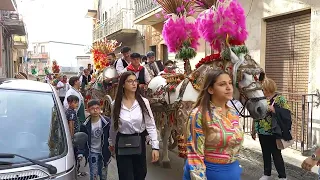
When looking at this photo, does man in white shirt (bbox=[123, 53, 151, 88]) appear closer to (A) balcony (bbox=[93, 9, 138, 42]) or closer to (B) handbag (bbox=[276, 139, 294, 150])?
(B) handbag (bbox=[276, 139, 294, 150])

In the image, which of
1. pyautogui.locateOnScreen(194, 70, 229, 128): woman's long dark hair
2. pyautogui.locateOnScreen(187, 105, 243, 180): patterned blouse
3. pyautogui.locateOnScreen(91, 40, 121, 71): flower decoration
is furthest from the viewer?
pyautogui.locateOnScreen(91, 40, 121, 71): flower decoration

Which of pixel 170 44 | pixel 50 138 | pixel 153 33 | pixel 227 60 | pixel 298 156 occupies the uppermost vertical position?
pixel 153 33

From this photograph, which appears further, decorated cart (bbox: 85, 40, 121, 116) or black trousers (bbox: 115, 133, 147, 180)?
decorated cart (bbox: 85, 40, 121, 116)

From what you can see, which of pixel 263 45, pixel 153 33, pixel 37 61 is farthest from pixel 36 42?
pixel 263 45

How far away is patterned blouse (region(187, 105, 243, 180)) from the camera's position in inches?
103

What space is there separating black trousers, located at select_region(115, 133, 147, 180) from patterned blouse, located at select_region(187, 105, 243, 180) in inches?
56.3

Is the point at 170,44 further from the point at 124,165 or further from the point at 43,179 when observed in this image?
the point at 43,179

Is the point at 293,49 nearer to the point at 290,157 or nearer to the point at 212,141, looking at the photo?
the point at 290,157

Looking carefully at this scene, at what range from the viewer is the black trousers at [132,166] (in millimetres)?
3916

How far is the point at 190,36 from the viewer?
6.04m

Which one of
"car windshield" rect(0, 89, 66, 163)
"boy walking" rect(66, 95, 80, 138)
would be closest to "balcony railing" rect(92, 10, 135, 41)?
"boy walking" rect(66, 95, 80, 138)

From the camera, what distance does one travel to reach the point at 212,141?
2633 millimetres

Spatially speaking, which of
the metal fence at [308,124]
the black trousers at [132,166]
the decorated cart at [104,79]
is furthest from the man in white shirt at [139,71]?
the black trousers at [132,166]

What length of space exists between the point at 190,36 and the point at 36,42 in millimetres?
83224
